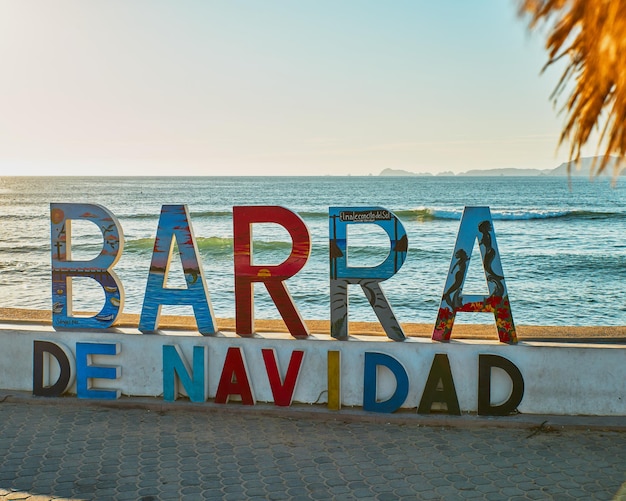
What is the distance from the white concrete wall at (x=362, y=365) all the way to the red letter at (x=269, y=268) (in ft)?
0.89

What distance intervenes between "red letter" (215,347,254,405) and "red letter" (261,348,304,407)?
1.03 ft

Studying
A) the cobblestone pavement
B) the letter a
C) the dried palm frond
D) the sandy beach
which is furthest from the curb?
the dried palm frond

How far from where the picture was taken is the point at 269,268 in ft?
30.1

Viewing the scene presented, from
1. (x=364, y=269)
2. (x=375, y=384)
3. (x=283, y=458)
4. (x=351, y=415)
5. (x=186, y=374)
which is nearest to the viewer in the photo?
(x=283, y=458)

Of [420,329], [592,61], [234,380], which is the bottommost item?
[234,380]

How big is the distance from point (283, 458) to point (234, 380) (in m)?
1.75

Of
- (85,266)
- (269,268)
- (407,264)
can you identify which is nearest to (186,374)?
(269,268)

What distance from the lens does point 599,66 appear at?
305 cm

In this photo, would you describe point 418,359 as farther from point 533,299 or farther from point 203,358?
point 533,299

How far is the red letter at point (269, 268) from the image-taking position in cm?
900

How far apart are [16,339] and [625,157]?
820 centimetres

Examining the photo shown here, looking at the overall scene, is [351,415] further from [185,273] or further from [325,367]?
[185,273]

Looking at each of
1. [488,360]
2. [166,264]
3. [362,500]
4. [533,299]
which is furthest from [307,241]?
[533,299]

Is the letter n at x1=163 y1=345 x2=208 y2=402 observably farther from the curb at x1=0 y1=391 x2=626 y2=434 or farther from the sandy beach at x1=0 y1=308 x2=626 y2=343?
the sandy beach at x1=0 y1=308 x2=626 y2=343
